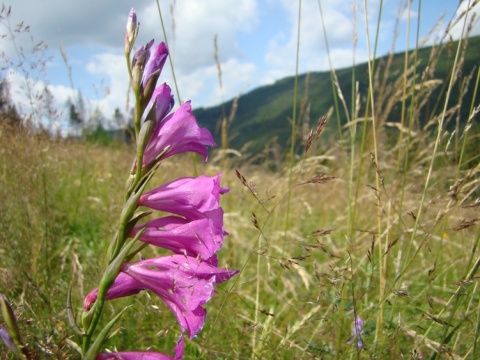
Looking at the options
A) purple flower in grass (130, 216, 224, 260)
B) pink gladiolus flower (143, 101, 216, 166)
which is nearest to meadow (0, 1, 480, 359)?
purple flower in grass (130, 216, 224, 260)

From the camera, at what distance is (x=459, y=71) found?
215 cm

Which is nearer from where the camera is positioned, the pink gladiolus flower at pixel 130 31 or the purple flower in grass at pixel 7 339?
the purple flower in grass at pixel 7 339

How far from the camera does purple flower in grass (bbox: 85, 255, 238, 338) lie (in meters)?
1.07

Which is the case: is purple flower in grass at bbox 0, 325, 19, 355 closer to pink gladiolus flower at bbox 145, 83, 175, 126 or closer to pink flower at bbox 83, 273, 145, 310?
pink flower at bbox 83, 273, 145, 310

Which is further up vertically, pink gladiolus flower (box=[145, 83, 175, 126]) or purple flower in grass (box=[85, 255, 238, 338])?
pink gladiolus flower (box=[145, 83, 175, 126])

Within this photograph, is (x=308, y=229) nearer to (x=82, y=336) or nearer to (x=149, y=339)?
(x=149, y=339)

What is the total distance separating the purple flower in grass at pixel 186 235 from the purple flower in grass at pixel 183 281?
0.09ft

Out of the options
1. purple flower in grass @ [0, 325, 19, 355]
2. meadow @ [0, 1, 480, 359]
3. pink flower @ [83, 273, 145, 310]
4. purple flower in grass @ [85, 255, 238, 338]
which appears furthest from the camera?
meadow @ [0, 1, 480, 359]

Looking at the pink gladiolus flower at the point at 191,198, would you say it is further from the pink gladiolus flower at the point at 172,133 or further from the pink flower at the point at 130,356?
the pink flower at the point at 130,356

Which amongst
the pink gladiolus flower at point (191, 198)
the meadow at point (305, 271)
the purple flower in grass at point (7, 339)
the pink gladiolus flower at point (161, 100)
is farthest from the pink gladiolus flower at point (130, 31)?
the purple flower in grass at point (7, 339)

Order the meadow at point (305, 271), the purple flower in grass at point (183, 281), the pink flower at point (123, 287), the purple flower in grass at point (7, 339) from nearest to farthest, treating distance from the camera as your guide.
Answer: the purple flower in grass at point (7, 339)
the purple flower in grass at point (183, 281)
the pink flower at point (123, 287)
the meadow at point (305, 271)

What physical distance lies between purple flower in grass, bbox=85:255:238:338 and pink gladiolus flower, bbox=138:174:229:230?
110 millimetres

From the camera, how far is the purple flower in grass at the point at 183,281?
107 cm

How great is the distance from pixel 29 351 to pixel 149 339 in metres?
1.34
